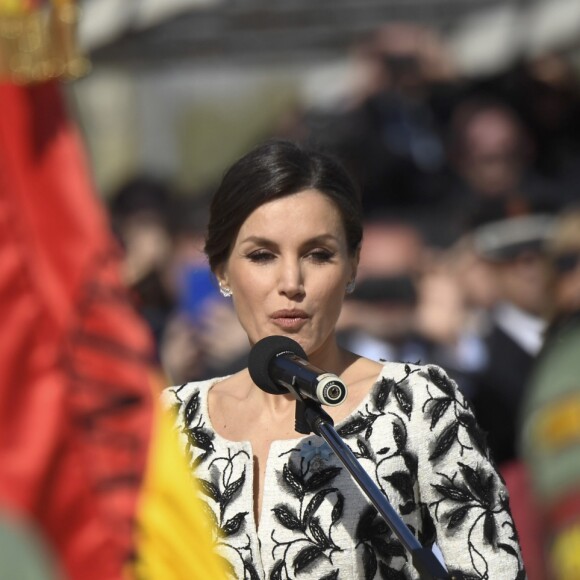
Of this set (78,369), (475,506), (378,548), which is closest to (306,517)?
(378,548)

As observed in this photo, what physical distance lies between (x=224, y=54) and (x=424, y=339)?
4282 millimetres

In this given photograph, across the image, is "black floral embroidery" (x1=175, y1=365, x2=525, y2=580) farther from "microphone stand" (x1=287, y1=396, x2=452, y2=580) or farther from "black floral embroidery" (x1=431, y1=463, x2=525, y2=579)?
"microphone stand" (x1=287, y1=396, x2=452, y2=580)

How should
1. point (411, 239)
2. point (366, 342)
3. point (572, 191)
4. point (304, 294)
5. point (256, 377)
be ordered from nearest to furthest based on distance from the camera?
point (256, 377), point (304, 294), point (366, 342), point (411, 239), point (572, 191)

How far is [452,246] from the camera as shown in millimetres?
7906

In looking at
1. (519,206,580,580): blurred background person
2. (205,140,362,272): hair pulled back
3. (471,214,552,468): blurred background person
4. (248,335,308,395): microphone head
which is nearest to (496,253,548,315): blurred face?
(471,214,552,468): blurred background person

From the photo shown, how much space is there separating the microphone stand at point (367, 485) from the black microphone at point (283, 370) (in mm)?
30

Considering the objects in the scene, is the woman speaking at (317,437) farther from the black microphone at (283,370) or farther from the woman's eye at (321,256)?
the black microphone at (283,370)

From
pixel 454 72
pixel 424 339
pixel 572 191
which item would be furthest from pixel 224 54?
pixel 424 339

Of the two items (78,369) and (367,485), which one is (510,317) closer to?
(367,485)

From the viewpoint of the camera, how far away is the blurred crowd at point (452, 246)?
4703 millimetres

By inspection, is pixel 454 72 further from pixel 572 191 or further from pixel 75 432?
pixel 75 432

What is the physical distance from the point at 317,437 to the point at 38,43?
42.4 inches

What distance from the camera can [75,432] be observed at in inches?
90.3

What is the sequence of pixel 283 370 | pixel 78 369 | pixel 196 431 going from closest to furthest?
1. pixel 78 369
2. pixel 283 370
3. pixel 196 431
